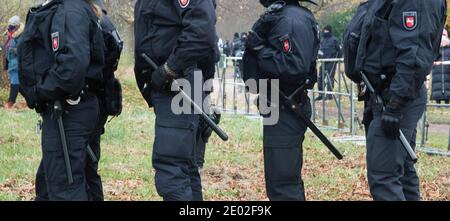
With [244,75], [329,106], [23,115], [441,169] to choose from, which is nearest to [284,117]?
[244,75]

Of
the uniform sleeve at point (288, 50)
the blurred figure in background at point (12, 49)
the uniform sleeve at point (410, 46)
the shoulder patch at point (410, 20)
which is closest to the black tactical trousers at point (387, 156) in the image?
the uniform sleeve at point (410, 46)

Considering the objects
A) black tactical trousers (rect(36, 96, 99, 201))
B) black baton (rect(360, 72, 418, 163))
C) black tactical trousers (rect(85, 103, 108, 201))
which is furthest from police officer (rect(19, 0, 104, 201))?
black baton (rect(360, 72, 418, 163))

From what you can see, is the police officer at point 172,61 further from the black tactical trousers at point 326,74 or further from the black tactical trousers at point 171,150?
the black tactical trousers at point 326,74

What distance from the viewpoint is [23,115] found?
1386 cm

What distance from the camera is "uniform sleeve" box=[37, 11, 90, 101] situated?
4.61 metres

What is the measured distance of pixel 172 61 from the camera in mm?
4656

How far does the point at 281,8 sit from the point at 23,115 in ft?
31.6

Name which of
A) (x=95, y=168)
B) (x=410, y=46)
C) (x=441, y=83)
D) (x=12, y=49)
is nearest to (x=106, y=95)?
(x=95, y=168)

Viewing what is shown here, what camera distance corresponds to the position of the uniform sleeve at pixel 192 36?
Result: 15.2 feet

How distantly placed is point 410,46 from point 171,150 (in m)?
1.72

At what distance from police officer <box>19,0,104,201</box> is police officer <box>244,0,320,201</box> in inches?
49.9

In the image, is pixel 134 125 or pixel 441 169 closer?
pixel 441 169

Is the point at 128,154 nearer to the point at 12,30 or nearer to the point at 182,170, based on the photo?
the point at 182,170

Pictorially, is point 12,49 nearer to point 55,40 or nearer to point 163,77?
point 55,40
